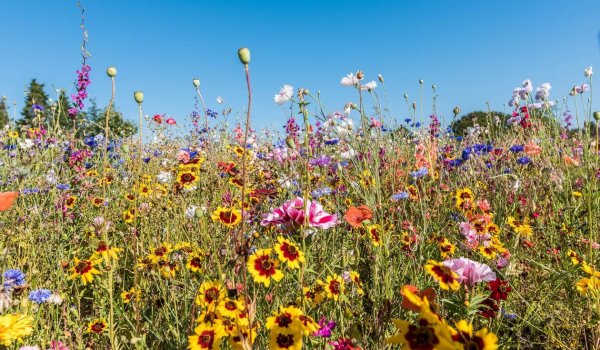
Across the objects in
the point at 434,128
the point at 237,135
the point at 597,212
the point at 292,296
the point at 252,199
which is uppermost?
the point at 237,135

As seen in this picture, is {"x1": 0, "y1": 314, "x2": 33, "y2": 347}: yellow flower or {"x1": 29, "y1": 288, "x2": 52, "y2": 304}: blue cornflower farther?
{"x1": 29, "y1": 288, "x2": 52, "y2": 304}: blue cornflower

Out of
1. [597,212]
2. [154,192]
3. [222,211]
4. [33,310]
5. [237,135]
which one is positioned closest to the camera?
[222,211]

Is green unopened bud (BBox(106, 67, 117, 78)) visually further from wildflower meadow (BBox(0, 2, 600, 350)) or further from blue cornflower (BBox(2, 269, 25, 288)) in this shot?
blue cornflower (BBox(2, 269, 25, 288))

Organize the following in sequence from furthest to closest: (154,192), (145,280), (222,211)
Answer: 1. (154,192)
2. (145,280)
3. (222,211)

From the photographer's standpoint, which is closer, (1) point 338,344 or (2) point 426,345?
(2) point 426,345

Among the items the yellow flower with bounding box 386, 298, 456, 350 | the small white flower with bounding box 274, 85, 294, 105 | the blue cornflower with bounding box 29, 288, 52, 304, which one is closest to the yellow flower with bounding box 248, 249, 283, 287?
the yellow flower with bounding box 386, 298, 456, 350

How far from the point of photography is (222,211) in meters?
1.68

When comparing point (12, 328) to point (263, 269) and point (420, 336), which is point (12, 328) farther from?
point (420, 336)

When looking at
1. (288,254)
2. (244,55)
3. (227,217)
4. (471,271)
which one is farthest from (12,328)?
(471,271)

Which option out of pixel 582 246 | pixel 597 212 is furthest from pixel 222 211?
pixel 597 212

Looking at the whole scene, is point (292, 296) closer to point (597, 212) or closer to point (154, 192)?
point (154, 192)

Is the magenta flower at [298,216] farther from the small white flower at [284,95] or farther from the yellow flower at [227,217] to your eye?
the small white flower at [284,95]

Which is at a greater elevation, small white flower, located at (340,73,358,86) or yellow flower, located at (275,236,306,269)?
small white flower, located at (340,73,358,86)

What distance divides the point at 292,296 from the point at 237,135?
403 cm
